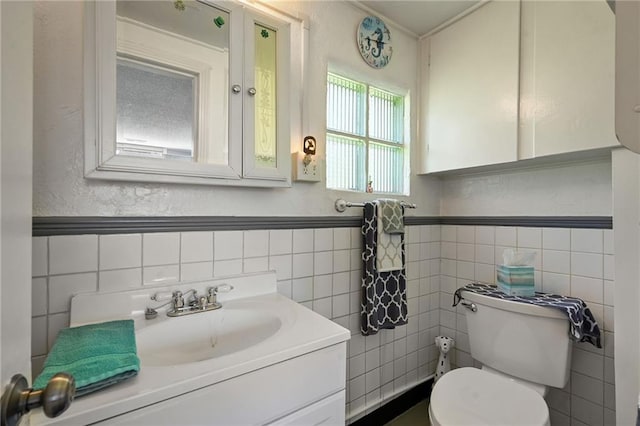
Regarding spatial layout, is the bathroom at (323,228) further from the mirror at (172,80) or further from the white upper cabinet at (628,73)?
the white upper cabinet at (628,73)

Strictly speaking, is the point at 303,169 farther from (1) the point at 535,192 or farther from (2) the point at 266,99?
(1) the point at 535,192

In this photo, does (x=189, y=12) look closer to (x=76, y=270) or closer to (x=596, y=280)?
(x=76, y=270)

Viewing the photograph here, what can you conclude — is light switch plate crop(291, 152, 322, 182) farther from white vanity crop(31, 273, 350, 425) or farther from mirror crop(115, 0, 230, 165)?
white vanity crop(31, 273, 350, 425)

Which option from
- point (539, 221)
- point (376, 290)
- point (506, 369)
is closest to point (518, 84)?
point (539, 221)

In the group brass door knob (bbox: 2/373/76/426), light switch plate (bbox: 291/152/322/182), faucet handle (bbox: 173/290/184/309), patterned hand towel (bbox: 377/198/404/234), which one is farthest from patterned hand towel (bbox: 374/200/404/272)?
brass door knob (bbox: 2/373/76/426)

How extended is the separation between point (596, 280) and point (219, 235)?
1.63m

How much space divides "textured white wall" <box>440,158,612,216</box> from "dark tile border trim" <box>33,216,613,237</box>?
37mm

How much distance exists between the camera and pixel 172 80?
1.02m

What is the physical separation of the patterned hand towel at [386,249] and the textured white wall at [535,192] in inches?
24.4

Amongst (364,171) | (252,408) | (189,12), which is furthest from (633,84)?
(189,12)

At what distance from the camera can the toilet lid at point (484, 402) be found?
999mm

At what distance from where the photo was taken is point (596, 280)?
50.5 inches

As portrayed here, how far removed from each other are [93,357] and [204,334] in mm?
375

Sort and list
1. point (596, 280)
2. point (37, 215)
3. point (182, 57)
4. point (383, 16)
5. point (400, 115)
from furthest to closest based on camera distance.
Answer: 1. point (400, 115)
2. point (383, 16)
3. point (596, 280)
4. point (182, 57)
5. point (37, 215)
